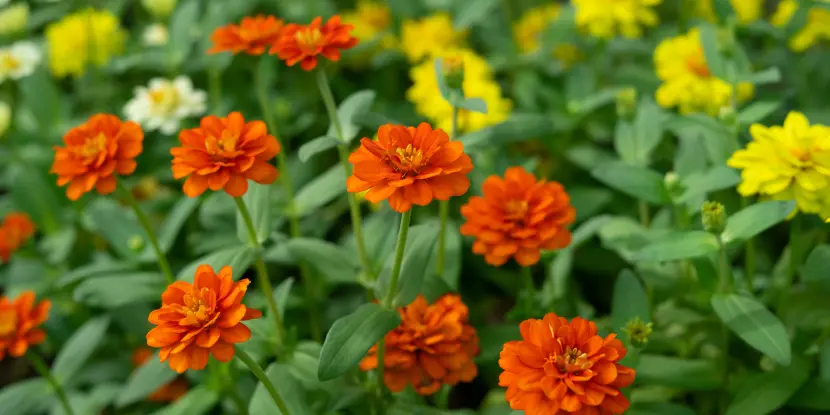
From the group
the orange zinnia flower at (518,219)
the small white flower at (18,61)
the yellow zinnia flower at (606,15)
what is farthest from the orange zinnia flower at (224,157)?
the small white flower at (18,61)

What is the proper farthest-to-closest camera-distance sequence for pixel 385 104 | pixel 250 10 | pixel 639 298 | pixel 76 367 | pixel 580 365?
1. pixel 250 10
2. pixel 385 104
3. pixel 76 367
4. pixel 639 298
5. pixel 580 365

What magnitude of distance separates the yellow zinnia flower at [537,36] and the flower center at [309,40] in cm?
100

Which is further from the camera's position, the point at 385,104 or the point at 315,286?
the point at 385,104

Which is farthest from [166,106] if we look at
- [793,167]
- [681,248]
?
[793,167]

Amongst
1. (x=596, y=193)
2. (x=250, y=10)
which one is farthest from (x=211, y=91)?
(x=596, y=193)

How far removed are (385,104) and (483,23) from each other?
31 centimetres

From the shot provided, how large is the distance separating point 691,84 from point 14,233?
1343 millimetres

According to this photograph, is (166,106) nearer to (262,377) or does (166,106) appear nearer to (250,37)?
(250,37)

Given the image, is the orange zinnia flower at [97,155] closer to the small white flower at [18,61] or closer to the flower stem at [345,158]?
the flower stem at [345,158]

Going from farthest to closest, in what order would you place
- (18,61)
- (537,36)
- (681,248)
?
(537,36) → (18,61) → (681,248)

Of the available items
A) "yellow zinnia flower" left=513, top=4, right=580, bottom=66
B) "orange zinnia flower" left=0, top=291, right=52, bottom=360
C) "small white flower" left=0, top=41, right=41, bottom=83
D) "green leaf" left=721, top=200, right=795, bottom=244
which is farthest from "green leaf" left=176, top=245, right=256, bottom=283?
"yellow zinnia flower" left=513, top=4, right=580, bottom=66

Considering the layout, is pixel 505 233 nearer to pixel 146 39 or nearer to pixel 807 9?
pixel 807 9

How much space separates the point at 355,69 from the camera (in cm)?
200

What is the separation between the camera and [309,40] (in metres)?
0.96
